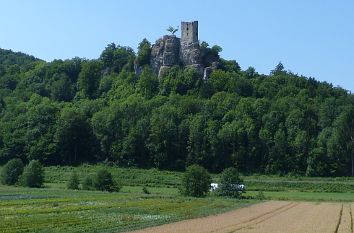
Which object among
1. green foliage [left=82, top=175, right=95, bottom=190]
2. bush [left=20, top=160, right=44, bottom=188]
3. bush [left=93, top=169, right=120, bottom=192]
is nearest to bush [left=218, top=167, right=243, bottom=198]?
bush [left=93, top=169, right=120, bottom=192]

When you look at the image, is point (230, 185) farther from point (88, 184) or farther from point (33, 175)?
point (33, 175)

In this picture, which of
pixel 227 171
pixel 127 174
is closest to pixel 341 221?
pixel 227 171

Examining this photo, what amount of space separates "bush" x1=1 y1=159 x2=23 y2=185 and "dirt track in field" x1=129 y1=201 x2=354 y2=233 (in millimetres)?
52990

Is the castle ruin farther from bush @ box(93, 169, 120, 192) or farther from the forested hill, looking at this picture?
bush @ box(93, 169, 120, 192)

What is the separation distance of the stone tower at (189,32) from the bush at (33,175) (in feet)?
216

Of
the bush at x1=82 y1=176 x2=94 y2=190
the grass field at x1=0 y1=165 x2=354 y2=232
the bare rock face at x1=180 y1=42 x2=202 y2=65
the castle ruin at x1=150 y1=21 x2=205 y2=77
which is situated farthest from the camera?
the bare rock face at x1=180 y1=42 x2=202 y2=65

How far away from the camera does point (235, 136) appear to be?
128 metres

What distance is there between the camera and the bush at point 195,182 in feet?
287

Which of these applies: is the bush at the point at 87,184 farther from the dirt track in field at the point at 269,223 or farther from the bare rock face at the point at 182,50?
the bare rock face at the point at 182,50

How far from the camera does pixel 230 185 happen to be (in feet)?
284

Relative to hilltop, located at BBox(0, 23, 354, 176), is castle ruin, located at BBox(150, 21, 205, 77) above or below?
above

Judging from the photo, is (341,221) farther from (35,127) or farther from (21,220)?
(35,127)

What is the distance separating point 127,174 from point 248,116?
1324 inches

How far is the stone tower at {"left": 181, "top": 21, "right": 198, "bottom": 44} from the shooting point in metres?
150
